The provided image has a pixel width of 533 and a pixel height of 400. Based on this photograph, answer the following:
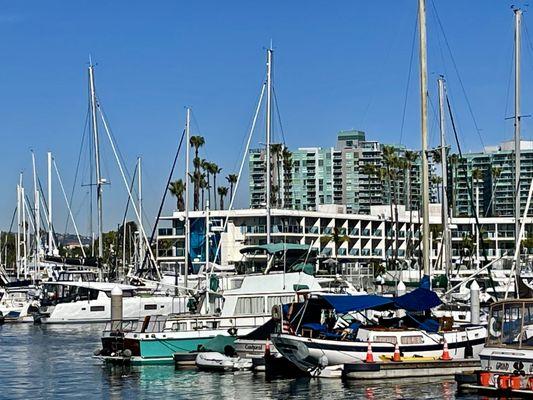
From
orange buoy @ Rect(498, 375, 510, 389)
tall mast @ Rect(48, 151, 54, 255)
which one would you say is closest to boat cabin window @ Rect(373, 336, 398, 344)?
orange buoy @ Rect(498, 375, 510, 389)

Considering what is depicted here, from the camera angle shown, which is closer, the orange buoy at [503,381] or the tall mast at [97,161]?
the orange buoy at [503,381]

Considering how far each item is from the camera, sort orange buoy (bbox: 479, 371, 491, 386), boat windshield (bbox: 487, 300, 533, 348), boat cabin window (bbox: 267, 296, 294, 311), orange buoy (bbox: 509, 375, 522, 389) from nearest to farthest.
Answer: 1. orange buoy (bbox: 509, 375, 522, 389)
2. boat windshield (bbox: 487, 300, 533, 348)
3. orange buoy (bbox: 479, 371, 491, 386)
4. boat cabin window (bbox: 267, 296, 294, 311)

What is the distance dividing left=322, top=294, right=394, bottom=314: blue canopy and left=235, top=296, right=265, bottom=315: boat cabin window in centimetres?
769

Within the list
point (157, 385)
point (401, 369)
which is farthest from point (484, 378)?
point (157, 385)

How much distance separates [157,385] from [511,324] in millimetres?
15026

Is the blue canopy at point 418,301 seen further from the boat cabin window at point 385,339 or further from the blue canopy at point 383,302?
the boat cabin window at point 385,339

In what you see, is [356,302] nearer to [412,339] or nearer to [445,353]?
[412,339]

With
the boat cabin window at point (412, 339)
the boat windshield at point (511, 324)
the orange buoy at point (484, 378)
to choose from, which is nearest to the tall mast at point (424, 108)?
the boat cabin window at point (412, 339)

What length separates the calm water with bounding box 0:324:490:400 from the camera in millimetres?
36625

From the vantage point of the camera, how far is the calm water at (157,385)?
36.6 metres

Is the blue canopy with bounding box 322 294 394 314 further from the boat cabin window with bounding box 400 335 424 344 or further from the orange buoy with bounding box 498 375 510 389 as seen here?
the orange buoy with bounding box 498 375 510 389

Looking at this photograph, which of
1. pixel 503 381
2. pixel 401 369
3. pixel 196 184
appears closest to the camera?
pixel 503 381

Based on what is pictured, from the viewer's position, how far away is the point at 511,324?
31828 millimetres

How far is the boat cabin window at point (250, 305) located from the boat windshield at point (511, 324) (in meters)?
17.2
